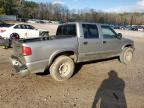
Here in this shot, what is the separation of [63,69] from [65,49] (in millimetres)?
687

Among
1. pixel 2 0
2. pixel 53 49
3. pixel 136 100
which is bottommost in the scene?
pixel 136 100

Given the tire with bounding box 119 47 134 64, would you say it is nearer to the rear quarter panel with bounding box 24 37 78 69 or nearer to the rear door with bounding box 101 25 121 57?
the rear door with bounding box 101 25 121 57

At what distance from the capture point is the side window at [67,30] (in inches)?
341

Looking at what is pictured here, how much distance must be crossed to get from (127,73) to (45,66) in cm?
341

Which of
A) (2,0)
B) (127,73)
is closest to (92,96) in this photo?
(127,73)

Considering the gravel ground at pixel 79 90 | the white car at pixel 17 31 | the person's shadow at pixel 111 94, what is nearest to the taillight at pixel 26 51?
the gravel ground at pixel 79 90

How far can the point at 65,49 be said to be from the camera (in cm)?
783

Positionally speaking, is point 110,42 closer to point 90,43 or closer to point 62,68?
point 90,43

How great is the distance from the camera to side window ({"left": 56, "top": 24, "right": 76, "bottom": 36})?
8.67 metres

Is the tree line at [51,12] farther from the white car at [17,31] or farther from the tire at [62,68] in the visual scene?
the tire at [62,68]

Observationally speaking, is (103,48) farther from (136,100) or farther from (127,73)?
(136,100)

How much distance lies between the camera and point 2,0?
10288cm

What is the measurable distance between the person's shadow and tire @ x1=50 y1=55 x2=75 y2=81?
1233 mm

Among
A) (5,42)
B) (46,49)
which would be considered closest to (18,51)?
(46,49)
